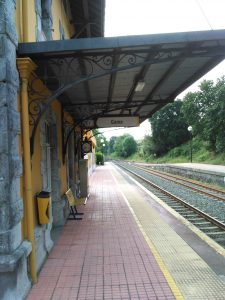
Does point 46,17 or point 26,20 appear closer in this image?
point 26,20

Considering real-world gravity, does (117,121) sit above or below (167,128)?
below

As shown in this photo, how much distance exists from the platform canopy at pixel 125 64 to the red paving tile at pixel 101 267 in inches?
110

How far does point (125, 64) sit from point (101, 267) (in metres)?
3.69

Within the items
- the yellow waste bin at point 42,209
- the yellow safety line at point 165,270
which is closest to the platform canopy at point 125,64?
the yellow waste bin at point 42,209

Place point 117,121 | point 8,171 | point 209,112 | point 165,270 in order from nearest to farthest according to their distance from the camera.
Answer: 1. point 8,171
2. point 165,270
3. point 117,121
4. point 209,112

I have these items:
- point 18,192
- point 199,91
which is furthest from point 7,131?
point 199,91

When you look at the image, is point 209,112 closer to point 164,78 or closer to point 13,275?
point 164,78

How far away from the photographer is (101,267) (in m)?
5.83

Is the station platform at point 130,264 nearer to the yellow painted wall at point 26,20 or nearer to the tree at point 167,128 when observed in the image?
the yellow painted wall at point 26,20

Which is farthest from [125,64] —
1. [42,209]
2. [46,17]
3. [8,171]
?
[8,171]

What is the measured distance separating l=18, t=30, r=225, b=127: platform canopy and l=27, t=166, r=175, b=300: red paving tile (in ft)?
9.18

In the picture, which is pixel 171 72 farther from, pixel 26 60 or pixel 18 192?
pixel 18 192

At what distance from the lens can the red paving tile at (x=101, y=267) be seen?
485 cm

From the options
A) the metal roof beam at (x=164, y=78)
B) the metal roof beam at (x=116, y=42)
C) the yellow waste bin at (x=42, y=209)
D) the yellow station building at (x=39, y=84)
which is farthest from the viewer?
the metal roof beam at (x=164, y=78)
